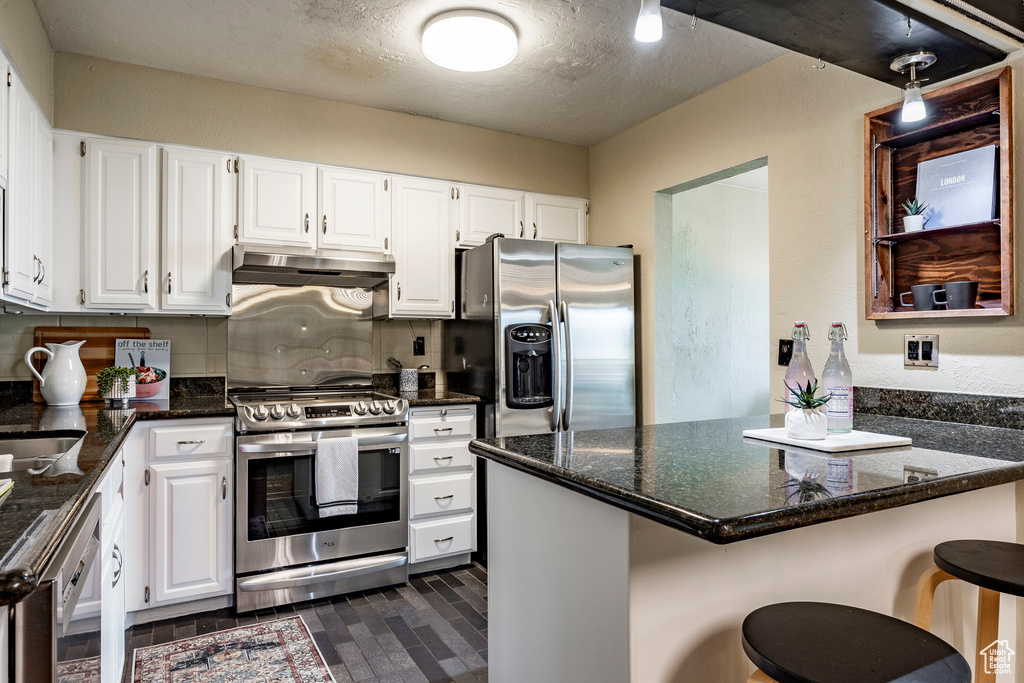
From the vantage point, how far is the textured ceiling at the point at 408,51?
8.42ft

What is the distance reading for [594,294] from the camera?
3592 mm

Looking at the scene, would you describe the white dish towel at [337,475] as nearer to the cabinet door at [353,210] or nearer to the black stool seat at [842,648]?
the cabinet door at [353,210]

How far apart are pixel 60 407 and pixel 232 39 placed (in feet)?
5.92

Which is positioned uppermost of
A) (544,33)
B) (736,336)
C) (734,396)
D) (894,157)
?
(544,33)

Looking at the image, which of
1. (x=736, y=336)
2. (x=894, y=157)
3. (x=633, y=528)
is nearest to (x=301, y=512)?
(x=633, y=528)

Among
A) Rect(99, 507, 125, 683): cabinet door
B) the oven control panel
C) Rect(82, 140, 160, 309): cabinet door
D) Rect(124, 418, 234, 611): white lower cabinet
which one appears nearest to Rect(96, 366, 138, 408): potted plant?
Rect(124, 418, 234, 611): white lower cabinet

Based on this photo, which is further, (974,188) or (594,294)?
(594,294)

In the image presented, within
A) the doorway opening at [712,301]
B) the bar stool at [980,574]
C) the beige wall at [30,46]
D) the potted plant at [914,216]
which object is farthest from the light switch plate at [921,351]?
the beige wall at [30,46]

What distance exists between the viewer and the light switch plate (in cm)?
230

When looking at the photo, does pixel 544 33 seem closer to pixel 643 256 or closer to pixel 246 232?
pixel 643 256

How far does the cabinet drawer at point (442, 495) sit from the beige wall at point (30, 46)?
2.40m

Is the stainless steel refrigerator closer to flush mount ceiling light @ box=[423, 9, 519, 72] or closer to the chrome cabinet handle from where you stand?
flush mount ceiling light @ box=[423, 9, 519, 72]

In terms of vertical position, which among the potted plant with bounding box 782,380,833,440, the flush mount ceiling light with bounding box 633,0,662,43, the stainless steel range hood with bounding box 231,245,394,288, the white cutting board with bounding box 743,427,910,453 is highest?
the flush mount ceiling light with bounding box 633,0,662,43

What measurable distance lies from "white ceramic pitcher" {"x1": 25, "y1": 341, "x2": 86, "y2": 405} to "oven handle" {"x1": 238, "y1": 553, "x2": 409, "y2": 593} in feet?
3.68
